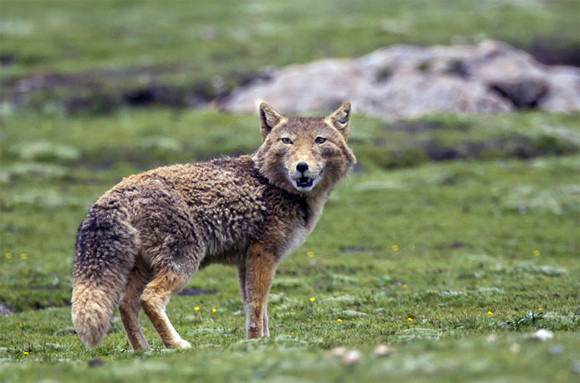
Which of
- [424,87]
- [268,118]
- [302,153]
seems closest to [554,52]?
[424,87]

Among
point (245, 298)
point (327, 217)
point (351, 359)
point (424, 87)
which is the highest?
point (351, 359)

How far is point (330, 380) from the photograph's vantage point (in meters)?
7.68

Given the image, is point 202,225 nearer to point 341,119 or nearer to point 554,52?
point 341,119

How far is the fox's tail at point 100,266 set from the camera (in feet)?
35.7

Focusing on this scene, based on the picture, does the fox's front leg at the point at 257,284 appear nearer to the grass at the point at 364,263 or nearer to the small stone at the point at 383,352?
the grass at the point at 364,263

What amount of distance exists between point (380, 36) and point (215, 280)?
43396 millimetres

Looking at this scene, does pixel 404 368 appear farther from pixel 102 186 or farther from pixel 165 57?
pixel 165 57

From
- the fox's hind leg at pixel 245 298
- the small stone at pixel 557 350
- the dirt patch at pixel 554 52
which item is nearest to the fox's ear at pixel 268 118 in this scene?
the fox's hind leg at pixel 245 298

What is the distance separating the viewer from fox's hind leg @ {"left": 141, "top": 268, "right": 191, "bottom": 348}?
38.6 ft

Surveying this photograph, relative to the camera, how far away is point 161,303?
1184 centimetres

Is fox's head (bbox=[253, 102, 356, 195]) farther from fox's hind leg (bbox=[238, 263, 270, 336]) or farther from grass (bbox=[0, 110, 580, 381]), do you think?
grass (bbox=[0, 110, 580, 381])

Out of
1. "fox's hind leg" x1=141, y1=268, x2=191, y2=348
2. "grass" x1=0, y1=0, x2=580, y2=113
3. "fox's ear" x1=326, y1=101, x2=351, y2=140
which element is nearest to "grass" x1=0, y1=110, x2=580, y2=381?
"fox's hind leg" x1=141, y1=268, x2=191, y2=348

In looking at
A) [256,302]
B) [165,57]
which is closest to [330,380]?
[256,302]

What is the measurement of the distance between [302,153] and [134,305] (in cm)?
385
